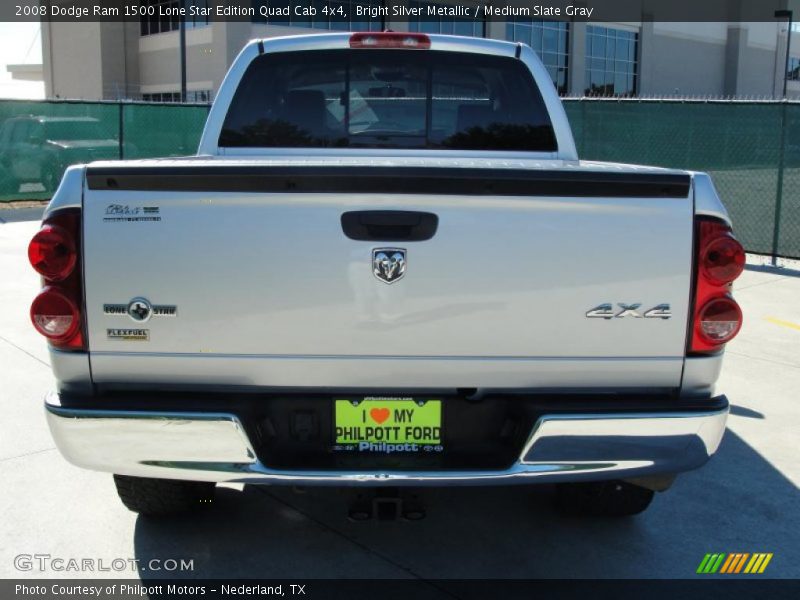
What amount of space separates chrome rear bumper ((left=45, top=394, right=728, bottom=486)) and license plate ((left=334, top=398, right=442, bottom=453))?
0.41 feet

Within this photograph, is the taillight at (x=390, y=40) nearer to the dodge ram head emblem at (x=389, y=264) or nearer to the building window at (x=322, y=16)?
the dodge ram head emblem at (x=389, y=264)

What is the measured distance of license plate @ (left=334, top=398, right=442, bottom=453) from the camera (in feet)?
9.53

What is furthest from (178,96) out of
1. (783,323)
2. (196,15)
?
(783,323)

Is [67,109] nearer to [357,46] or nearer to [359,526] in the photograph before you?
[357,46]

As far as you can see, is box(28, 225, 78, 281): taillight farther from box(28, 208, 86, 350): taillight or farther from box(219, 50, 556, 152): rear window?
box(219, 50, 556, 152): rear window

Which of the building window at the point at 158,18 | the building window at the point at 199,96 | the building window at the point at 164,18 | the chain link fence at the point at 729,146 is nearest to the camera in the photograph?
the chain link fence at the point at 729,146

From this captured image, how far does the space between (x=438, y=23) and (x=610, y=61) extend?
1460cm

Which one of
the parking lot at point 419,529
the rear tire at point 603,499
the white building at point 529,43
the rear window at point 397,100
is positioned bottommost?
the parking lot at point 419,529

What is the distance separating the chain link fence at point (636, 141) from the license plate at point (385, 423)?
9026mm

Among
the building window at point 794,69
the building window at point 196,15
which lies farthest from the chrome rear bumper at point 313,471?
the building window at point 794,69

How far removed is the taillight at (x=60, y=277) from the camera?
2.82m

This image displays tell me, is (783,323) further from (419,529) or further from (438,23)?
(438,23)

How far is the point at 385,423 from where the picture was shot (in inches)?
115

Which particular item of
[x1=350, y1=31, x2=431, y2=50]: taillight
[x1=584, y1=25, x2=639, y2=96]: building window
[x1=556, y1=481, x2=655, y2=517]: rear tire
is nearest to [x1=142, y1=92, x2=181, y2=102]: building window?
[x1=584, y1=25, x2=639, y2=96]: building window
